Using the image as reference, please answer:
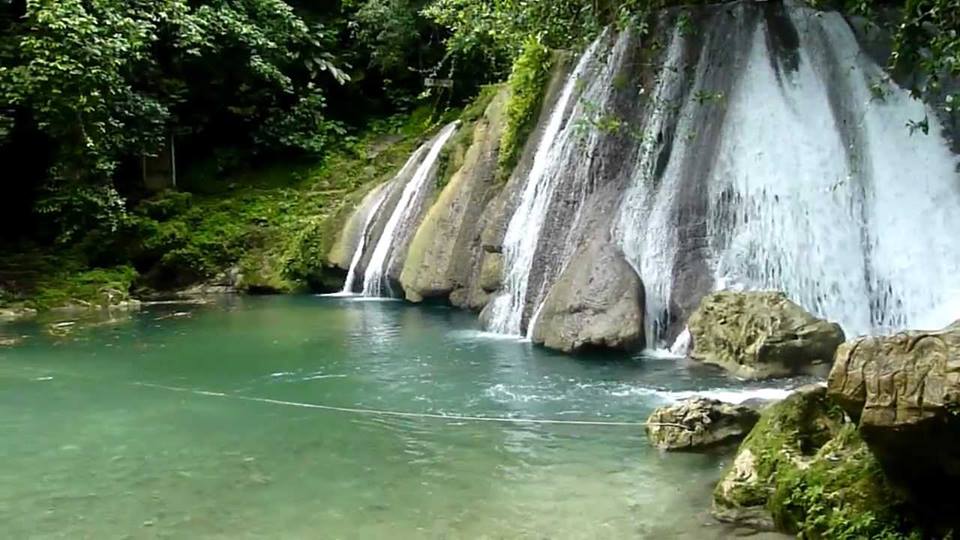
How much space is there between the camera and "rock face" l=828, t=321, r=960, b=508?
3621mm

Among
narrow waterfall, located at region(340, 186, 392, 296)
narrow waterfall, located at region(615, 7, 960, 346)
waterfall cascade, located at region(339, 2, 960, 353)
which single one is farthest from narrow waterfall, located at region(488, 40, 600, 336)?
narrow waterfall, located at region(340, 186, 392, 296)

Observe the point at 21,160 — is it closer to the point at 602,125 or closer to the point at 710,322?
the point at 602,125

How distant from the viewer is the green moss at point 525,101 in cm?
1451

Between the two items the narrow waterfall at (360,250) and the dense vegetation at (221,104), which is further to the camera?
the narrow waterfall at (360,250)

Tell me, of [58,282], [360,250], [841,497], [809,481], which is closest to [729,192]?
[809,481]

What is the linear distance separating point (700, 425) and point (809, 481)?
1823 mm

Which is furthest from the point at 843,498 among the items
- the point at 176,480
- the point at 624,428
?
the point at 176,480

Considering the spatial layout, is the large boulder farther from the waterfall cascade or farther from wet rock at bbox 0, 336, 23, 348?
wet rock at bbox 0, 336, 23, 348

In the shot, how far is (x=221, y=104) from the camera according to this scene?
72.4 feet

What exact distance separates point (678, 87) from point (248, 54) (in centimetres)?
1195

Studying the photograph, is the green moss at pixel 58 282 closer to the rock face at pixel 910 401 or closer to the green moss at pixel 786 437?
the green moss at pixel 786 437

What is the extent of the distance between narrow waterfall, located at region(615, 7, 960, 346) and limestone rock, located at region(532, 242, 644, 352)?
428 millimetres

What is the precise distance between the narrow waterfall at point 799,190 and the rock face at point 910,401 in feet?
21.4

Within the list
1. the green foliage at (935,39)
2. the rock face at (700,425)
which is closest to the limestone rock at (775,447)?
the rock face at (700,425)
